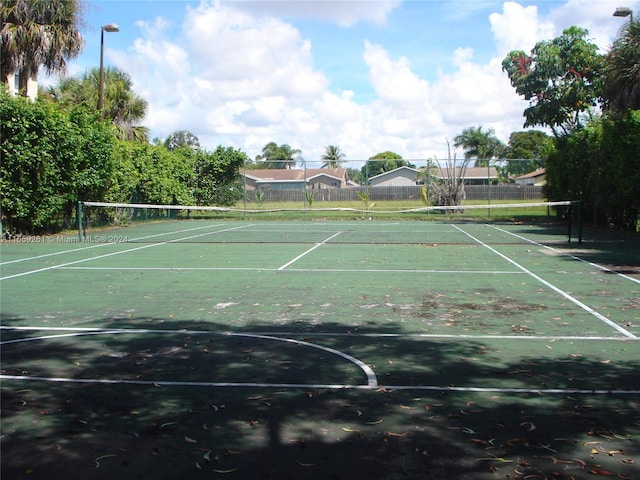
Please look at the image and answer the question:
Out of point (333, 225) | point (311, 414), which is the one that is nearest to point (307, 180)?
point (333, 225)

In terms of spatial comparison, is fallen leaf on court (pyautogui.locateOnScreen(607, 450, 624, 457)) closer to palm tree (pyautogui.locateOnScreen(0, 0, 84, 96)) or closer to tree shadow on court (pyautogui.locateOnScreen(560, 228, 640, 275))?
tree shadow on court (pyautogui.locateOnScreen(560, 228, 640, 275))

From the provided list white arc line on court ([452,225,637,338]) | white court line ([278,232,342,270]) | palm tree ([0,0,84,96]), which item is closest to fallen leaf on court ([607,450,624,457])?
white arc line on court ([452,225,637,338])

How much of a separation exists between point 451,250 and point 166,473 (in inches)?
586

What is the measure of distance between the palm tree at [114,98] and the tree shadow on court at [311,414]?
27.1m

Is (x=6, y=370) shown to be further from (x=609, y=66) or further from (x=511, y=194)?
(x=511, y=194)

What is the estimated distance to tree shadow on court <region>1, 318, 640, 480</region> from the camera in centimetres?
415

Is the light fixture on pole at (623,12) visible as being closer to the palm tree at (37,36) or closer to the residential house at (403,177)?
the residential house at (403,177)

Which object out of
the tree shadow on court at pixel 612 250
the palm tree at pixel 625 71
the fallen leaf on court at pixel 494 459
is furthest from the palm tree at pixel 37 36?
the fallen leaf on court at pixel 494 459

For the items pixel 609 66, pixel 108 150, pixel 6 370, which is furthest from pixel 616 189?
pixel 6 370

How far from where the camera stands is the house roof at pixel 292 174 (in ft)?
145

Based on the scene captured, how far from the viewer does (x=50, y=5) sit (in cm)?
2794

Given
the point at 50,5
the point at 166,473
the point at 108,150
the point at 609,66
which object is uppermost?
the point at 50,5

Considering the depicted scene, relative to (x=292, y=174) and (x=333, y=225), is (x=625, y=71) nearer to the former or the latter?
(x=333, y=225)

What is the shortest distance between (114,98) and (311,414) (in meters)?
30.4
